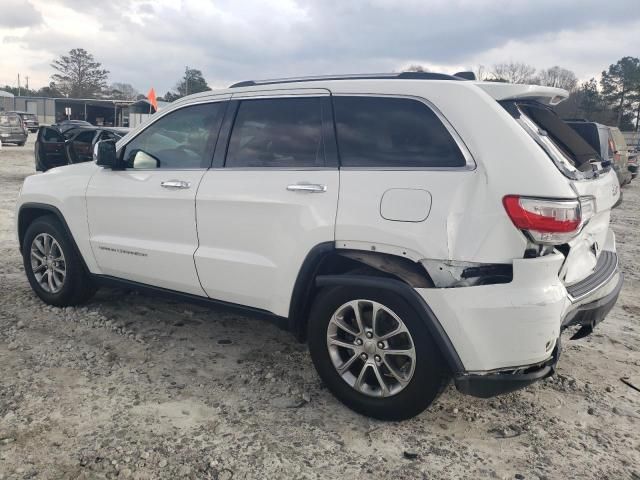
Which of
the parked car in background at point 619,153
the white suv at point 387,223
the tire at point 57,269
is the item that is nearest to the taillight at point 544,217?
the white suv at point 387,223

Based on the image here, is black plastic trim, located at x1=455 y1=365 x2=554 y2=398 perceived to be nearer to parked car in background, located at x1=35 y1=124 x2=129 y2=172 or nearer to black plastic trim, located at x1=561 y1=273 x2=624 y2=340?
black plastic trim, located at x1=561 y1=273 x2=624 y2=340

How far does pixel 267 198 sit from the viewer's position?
10.6 ft

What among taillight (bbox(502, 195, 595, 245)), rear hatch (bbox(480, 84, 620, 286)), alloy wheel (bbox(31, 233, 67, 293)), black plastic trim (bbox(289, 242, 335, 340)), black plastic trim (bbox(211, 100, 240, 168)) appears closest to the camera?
taillight (bbox(502, 195, 595, 245))

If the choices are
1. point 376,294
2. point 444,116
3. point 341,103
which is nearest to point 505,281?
point 376,294

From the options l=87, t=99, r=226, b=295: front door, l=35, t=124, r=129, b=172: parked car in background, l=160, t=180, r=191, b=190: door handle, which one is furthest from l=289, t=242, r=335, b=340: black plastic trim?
l=35, t=124, r=129, b=172: parked car in background

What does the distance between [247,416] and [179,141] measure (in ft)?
6.52

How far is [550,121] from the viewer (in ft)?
10.2

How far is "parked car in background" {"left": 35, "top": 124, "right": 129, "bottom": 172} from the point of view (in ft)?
41.4

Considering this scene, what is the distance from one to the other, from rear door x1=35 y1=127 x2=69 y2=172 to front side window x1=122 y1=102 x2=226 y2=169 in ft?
32.5

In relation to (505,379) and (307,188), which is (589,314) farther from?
(307,188)

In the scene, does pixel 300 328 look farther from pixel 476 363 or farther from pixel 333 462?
pixel 476 363

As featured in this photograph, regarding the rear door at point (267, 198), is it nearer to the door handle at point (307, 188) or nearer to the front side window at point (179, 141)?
the door handle at point (307, 188)

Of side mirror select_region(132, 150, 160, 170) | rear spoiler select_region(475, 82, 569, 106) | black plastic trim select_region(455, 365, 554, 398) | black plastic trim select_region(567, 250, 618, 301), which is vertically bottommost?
black plastic trim select_region(455, 365, 554, 398)

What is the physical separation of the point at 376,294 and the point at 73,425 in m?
1.76
